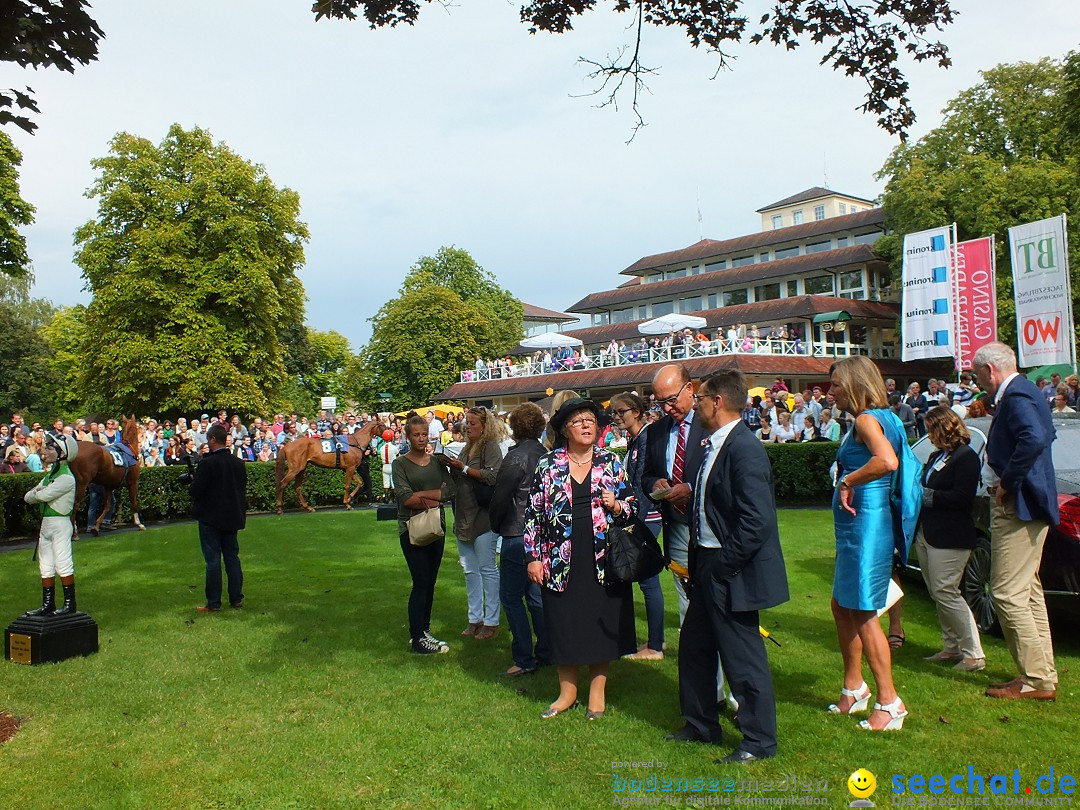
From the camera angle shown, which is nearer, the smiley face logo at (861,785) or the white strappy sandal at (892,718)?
the smiley face logo at (861,785)

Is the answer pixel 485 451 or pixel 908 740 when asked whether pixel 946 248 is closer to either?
pixel 485 451

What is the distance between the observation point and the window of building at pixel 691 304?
6216 cm

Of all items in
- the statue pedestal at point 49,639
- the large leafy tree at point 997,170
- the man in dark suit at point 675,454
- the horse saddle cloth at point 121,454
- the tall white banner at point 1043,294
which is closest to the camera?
the man in dark suit at point 675,454

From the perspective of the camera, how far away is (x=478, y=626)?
8023 mm

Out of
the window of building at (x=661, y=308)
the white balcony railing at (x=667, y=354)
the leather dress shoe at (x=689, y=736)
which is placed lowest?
the leather dress shoe at (x=689, y=736)

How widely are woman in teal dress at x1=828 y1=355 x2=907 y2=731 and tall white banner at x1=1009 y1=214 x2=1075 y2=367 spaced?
11.7 metres

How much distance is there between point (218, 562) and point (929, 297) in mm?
15813

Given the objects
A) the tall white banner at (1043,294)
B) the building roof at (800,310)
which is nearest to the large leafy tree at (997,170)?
the building roof at (800,310)

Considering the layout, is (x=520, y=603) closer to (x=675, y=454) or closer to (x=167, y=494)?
(x=675, y=454)

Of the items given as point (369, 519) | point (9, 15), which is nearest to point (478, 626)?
point (9, 15)

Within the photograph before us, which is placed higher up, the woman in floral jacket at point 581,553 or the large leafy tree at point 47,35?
the large leafy tree at point 47,35

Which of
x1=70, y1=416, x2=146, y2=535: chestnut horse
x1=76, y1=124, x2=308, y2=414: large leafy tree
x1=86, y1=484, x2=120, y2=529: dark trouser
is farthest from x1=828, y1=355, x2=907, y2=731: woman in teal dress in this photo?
x1=76, y1=124, x2=308, y2=414: large leafy tree

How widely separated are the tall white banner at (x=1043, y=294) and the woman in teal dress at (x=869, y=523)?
11.7m

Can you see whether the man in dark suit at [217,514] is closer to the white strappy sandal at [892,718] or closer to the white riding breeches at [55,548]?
the white riding breeches at [55,548]
